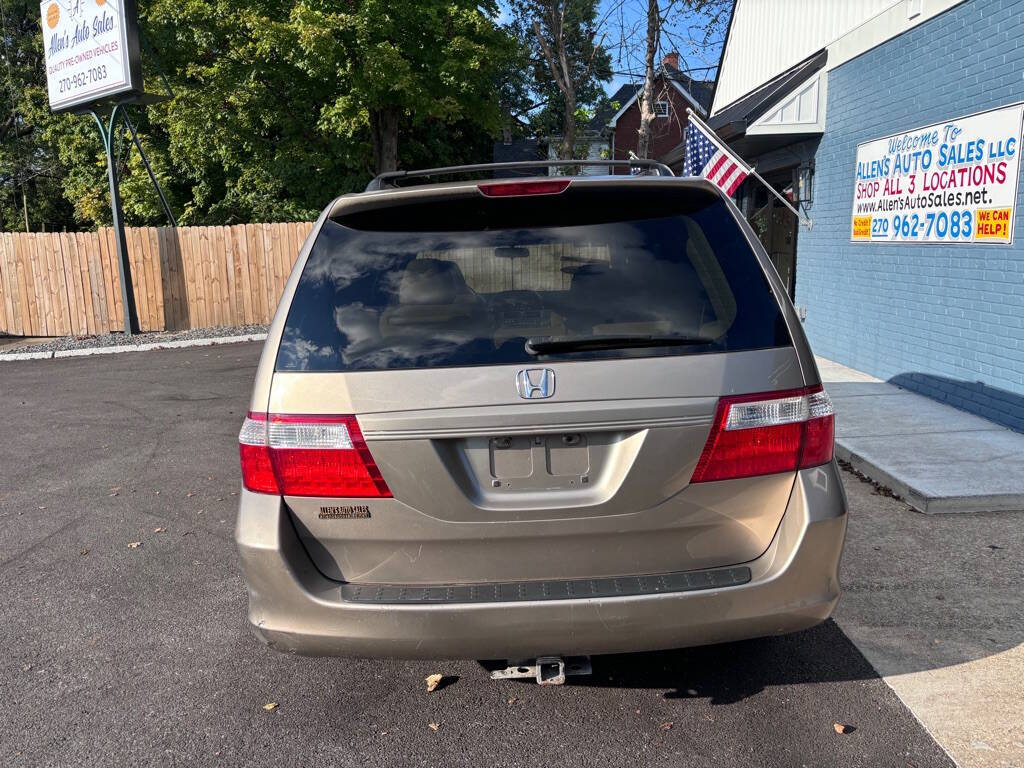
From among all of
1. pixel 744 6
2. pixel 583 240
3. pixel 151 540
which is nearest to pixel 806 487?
pixel 583 240

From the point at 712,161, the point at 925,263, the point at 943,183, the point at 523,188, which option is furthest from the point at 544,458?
the point at 712,161

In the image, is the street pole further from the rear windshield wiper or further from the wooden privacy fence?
the rear windshield wiper

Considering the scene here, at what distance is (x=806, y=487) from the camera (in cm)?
267

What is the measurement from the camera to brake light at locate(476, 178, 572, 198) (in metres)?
2.79

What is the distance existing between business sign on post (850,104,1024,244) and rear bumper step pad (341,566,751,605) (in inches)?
240

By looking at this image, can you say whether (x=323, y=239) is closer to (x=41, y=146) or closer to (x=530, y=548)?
(x=530, y=548)

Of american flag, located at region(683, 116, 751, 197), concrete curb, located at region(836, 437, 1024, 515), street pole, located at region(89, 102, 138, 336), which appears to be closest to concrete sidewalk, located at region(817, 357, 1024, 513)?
concrete curb, located at region(836, 437, 1024, 515)

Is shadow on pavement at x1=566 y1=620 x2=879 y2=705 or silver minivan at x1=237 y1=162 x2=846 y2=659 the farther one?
shadow on pavement at x1=566 y1=620 x2=879 y2=705

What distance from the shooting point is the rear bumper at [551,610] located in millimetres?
2576

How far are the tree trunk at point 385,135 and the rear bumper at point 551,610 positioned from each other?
1026 inches

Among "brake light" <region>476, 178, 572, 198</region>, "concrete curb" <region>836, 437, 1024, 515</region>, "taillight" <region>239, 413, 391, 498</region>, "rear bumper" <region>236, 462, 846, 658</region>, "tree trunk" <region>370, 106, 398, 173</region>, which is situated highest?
"tree trunk" <region>370, 106, 398, 173</region>

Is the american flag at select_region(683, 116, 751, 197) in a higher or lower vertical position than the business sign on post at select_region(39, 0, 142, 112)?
lower

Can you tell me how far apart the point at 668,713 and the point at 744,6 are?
48.5ft

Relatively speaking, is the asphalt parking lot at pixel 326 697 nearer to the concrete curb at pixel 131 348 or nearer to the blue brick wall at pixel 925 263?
the blue brick wall at pixel 925 263
